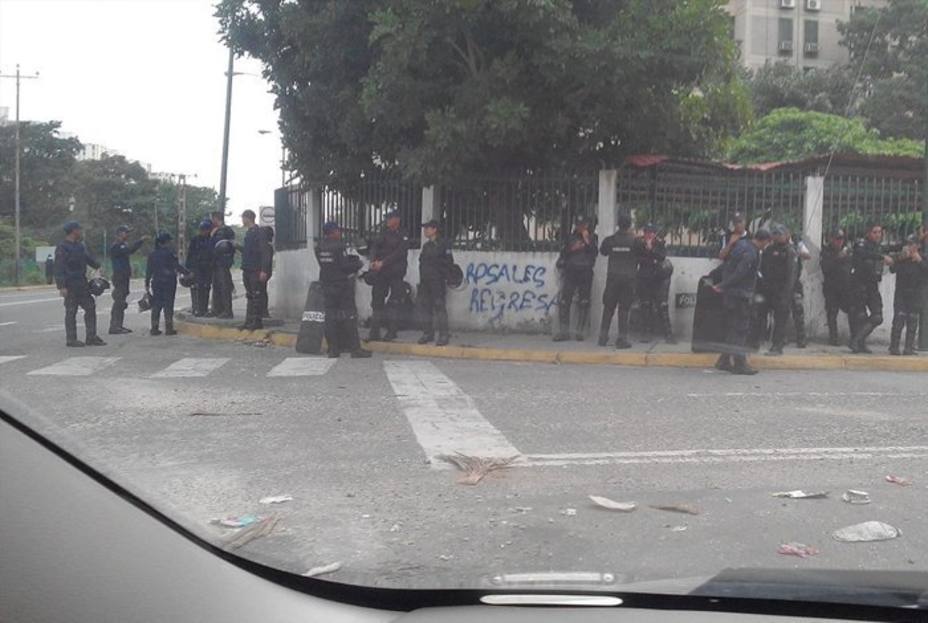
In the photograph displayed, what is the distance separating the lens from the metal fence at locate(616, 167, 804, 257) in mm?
13609

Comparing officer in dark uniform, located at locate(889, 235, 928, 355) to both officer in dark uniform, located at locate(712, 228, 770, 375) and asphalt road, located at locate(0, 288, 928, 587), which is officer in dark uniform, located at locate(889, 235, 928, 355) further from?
officer in dark uniform, located at locate(712, 228, 770, 375)

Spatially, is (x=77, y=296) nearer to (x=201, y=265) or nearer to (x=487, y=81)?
(x=201, y=265)

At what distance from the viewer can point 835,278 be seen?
13.0 m

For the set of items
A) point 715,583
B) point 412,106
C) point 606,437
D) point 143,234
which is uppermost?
point 412,106

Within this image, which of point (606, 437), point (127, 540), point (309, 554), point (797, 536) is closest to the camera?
point (127, 540)

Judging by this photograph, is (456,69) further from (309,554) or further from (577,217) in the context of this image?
(309,554)

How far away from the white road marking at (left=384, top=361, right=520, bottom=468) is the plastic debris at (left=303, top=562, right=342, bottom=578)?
8.27 feet

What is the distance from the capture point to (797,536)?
4.29 metres

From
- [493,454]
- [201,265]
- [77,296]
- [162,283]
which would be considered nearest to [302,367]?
[77,296]

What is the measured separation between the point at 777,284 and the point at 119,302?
935 cm

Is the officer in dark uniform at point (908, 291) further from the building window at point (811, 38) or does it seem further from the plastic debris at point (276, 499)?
the building window at point (811, 38)

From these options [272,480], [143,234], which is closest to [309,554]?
[272,480]

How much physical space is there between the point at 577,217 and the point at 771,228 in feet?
10.5

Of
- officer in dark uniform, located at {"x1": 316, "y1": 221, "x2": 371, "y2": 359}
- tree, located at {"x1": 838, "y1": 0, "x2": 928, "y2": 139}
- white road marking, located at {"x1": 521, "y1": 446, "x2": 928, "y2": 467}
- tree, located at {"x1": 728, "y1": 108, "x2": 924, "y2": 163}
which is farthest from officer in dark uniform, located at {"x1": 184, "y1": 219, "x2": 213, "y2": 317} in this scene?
tree, located at {"x1": 728, "y1": 108, "x2": 924, "y2": 163}
